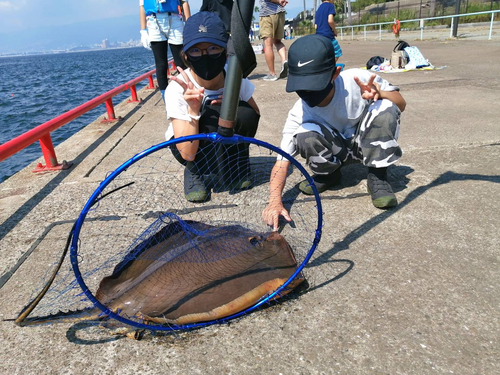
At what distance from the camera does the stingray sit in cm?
184

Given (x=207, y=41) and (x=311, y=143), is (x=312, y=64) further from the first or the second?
(x=207, y=41)

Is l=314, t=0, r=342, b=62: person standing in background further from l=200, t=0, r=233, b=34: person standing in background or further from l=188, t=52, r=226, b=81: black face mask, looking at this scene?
l=188, t=52, r=226, b=81: black face mask

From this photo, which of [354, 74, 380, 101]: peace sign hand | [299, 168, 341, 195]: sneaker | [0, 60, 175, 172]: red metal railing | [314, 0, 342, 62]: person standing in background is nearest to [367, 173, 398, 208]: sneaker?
[299, 168, 341, 195]: sneaker

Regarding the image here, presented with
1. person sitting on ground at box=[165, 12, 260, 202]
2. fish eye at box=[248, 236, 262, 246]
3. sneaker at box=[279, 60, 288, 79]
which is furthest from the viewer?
sneaker at box=[279, 60, 288, 79]

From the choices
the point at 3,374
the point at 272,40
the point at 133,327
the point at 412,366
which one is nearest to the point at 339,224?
the point at 412,366

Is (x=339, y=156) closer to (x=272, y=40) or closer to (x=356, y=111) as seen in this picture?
(x=356, y=111)

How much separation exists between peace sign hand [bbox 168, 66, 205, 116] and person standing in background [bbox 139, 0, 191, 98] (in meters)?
2.37

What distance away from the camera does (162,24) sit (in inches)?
206

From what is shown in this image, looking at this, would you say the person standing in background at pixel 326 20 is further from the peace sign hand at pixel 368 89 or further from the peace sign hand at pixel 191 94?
the peace sign hand at pixel 191 94

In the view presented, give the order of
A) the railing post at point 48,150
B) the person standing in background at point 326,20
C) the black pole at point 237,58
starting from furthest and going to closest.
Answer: the person standing in background at point 326,20 → the railing post at point 48,150 → the black pole at point 237,58

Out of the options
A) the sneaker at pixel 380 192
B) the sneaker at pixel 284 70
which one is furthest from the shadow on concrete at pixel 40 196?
the sneaker at pixel 284 70

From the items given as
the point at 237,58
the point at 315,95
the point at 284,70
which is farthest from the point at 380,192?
the point at 284,70

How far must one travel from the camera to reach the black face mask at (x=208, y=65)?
2808mm

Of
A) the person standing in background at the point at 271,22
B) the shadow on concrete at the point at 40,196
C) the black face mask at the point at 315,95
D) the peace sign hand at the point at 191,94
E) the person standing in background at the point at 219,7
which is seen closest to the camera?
the black face mask at the point at 315,95
